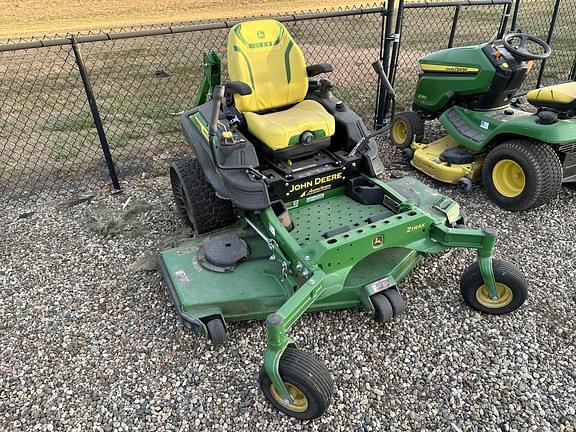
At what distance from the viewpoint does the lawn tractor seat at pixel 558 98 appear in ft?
12.7

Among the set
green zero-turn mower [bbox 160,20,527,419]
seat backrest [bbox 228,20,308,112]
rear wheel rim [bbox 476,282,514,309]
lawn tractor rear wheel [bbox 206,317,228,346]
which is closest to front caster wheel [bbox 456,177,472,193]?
green zero-turn mower [bbox 160,20,527,419]

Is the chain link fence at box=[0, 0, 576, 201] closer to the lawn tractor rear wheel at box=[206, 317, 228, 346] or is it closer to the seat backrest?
the seat backrest

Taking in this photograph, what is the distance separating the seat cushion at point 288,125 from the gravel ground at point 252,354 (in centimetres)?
114

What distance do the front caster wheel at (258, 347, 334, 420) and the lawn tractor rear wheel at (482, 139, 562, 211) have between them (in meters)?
2.51

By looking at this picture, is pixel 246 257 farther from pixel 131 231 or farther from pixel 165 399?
pixel 131 231

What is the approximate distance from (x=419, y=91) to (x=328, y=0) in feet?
43.4

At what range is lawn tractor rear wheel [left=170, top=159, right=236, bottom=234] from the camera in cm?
354

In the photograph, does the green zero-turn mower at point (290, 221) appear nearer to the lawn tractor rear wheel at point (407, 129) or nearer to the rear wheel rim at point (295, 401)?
the rear wheel rim at point (295, 401)

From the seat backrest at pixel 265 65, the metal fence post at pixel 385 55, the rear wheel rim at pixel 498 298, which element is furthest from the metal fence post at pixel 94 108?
the rear wheel rim at pixel 498 298

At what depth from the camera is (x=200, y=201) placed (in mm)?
3541

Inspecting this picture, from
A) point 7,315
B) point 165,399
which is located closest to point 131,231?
point 7,315

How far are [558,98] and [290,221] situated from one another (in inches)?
95.9

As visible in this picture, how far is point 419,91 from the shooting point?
5.02 meters

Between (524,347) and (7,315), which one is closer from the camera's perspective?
(524,347)
